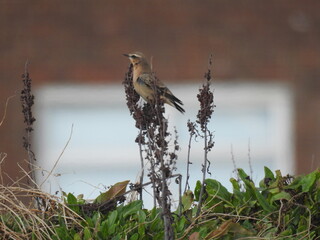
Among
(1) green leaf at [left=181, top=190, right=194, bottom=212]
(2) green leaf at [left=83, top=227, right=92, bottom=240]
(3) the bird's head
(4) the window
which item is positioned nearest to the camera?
(2) green leaf at [left=83, top=227, right=92, bottom=240]

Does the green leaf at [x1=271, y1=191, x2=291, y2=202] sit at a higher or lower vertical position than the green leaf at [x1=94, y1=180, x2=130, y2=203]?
lower

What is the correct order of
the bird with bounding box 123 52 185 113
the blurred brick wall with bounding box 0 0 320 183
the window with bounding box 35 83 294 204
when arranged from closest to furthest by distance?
the bird with bounding box 123 52 185 113
the blurred brick wall with bounding box 0 0 320 183
the window with bounding box 35 83 294 204

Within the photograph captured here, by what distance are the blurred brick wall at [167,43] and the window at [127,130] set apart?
21cm

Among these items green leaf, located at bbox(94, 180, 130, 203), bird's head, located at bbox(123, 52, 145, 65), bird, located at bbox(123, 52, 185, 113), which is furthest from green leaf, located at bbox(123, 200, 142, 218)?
bird's head, located at bbox(123, 52, 145, 65)

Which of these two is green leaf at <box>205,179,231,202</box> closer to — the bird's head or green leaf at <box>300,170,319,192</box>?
green leaf at <box>300,170,319,192</box>

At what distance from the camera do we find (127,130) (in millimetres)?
13656

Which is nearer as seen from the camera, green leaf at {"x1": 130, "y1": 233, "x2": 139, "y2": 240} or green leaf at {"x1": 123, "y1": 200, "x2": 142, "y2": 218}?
green leaf at {"x1": 130, "y1": 233, "x2": 139, "y2": 240}

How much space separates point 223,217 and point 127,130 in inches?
392

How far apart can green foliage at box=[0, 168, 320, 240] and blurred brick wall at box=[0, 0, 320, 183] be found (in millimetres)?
9259

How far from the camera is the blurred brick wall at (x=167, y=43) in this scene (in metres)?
13.1

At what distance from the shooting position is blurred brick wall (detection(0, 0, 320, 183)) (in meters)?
13.1

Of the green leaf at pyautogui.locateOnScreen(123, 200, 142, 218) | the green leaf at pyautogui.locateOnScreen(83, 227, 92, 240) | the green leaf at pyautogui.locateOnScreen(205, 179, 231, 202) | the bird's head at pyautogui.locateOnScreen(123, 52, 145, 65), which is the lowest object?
the green leaf at pyautogui.locateOnScreen(83, 227, 92, 240)

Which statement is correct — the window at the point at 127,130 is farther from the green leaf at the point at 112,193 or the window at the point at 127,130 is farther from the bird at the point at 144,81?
the green leaf at the point at 112,193

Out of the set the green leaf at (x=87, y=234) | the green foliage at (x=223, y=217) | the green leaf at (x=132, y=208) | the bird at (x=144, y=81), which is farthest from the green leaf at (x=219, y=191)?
the bird at (x=144, y=81)
